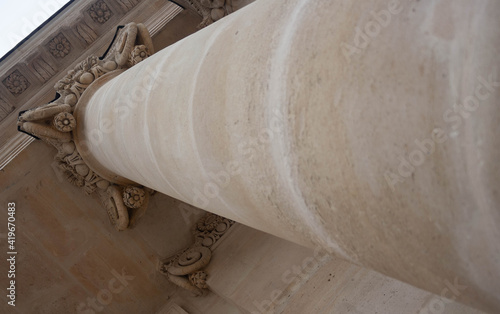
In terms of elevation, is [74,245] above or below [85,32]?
below

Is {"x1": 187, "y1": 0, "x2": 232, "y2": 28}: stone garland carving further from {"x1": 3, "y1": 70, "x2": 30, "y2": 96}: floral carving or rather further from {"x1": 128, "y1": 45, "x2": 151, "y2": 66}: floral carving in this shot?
{"x1": 3, "y1": 70, "x2": 30, "y2": 96}: floral carving

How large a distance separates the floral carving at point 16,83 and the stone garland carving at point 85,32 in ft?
3.17

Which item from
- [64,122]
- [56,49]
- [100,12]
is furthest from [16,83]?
[100,12]

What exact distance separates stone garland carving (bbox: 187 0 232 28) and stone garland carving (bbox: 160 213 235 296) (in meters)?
2.75

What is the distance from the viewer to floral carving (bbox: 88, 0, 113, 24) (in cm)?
594

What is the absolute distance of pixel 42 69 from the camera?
569 centimetres

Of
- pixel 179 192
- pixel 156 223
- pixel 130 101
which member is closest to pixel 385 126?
pixel 179 192

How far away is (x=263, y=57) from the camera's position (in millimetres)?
1468

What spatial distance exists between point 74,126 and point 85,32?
179 centimetres

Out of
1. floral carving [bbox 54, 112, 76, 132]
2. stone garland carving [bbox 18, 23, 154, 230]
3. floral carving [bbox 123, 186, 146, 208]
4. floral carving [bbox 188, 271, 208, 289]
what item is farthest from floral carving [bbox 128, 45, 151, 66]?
floral carving [bbox 188, 271, 208, 289]

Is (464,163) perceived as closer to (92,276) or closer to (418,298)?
(418,298)

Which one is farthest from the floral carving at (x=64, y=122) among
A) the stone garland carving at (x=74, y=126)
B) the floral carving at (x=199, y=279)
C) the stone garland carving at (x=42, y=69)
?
the floral carving at (x=199, y=279)

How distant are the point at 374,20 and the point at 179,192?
1999mm

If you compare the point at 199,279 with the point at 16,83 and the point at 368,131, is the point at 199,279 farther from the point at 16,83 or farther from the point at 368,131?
the point at 368,131
